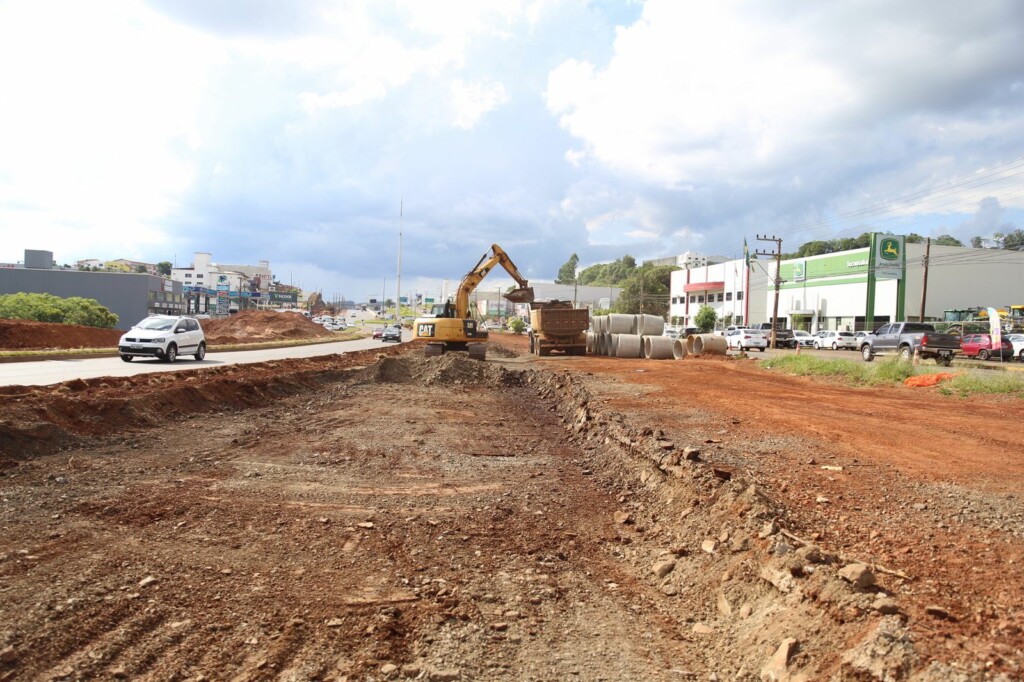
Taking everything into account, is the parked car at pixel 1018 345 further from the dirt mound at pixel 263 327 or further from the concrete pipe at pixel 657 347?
the dirt mound at pixel 263 327

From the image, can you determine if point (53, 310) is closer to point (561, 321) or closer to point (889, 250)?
point (561, 321)

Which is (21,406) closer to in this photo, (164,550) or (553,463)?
(164,550)

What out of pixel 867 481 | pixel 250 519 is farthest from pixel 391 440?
pixel 867 481

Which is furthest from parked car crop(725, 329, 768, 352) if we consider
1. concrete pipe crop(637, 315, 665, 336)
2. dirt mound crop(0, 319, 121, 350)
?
dirt mound crop(0, 319, 121, 350)

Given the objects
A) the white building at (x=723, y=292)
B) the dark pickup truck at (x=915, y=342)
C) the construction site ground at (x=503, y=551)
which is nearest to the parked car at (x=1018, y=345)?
the dark pickup truck at (x=915, y=342)

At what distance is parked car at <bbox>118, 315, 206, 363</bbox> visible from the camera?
2356 centimetres

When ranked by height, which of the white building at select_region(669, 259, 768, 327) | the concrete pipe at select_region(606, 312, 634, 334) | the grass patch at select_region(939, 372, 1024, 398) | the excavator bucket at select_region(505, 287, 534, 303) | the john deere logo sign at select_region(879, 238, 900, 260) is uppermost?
the john deere logo sign at select_region(879, 238, 900, 260)

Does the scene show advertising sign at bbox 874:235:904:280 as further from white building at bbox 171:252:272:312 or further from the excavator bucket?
white building at bbox 171:252:272:312

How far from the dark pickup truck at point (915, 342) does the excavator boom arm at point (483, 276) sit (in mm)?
15673

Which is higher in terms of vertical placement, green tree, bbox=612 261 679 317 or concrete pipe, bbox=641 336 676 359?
green tree, bbox=612 261 679 317

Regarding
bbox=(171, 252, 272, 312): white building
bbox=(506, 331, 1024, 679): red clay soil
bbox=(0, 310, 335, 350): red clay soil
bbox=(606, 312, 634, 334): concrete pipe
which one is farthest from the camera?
bbox=(171, 252, 272, 312): white building

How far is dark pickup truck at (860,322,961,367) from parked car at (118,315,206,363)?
92.4 ft

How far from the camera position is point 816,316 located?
67250 millimetres

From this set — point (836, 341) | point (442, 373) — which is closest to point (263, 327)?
point (442, 373)
